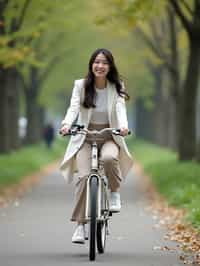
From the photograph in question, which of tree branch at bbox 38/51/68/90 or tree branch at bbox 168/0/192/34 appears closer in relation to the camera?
tree branch at bbox 168/0/192/34

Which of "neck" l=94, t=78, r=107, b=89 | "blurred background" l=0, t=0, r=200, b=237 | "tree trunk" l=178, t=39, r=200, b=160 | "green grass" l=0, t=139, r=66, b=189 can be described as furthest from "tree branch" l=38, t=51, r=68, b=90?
"neck" l=94, t=78, r=107, b=89

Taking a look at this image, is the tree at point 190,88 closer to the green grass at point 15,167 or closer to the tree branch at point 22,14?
the tree branch at point 22,14

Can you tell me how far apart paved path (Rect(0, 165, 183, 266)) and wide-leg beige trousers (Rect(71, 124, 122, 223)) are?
0.50 m

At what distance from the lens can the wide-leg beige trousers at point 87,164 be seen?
375 inches

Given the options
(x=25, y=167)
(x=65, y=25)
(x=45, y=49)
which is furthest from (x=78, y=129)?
(x=45, y=49)

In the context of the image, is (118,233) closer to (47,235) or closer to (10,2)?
(47,235)

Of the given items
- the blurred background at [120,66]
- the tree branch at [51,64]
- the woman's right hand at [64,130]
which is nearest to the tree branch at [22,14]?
the blurred background at [120,66]

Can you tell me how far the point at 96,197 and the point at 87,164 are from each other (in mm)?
527

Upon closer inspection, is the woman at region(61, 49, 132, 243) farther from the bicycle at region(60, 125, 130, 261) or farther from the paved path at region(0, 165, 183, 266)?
the paved path at region(0, 165, 183, 266)

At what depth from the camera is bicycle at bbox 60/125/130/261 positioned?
358 inches

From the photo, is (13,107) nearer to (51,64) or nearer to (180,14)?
(51,64)

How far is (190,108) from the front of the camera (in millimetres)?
26234

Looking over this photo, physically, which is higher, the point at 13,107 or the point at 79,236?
the point at 13,107

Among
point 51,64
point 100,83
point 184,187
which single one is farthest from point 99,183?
point 51,64
